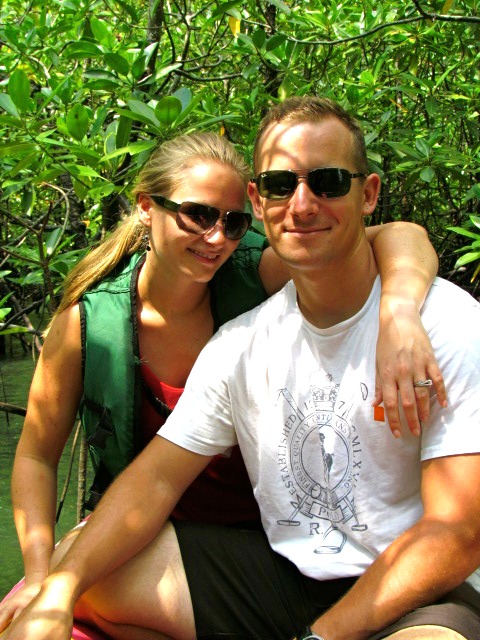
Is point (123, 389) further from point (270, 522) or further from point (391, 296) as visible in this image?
point (391, 296)

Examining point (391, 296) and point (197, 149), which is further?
point (197, 149)

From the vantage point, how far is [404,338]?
5.99 ft

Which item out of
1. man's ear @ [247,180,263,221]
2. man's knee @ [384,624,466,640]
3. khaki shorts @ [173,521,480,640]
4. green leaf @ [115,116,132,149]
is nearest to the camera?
man's knee @ [384,624,466,640]

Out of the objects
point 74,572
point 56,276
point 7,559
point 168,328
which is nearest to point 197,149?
point 168,328

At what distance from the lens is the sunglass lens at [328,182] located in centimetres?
206

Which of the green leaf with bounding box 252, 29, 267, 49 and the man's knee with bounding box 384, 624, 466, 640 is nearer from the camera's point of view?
the man's knee with bounding box 384, 624, 466, 640

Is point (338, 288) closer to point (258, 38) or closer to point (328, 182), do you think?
point (328, 182)

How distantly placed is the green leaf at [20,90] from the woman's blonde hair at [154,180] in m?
0.40

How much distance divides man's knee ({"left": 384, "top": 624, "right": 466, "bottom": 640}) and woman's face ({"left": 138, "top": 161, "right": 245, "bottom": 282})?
3.60ft

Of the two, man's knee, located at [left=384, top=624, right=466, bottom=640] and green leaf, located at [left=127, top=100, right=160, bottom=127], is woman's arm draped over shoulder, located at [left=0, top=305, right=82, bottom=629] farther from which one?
man's knee, located at [left=384, top=624, right=466, bottom=640]

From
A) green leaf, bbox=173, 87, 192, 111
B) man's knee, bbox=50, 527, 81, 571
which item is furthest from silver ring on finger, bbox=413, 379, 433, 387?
green leaf, bbox=173, 87, 192, 111

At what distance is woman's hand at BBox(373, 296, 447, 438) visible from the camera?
1.79 meters

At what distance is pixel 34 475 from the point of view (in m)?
2.48

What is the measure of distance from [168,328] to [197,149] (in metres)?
0.53
